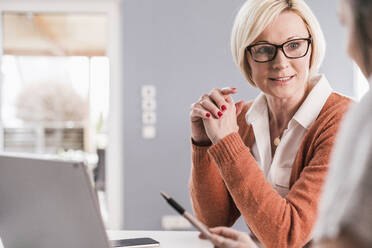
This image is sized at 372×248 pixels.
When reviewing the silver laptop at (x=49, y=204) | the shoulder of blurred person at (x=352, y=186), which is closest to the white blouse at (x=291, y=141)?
the silver laptop at (x=49, y=204)

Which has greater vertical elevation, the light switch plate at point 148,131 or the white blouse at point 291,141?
the white blouse at point 291,141

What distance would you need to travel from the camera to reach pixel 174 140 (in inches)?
133

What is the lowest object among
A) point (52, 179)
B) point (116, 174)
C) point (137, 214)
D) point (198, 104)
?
point (137, 214)

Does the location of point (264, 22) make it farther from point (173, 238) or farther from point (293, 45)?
point (173, 238)

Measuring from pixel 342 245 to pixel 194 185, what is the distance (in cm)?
97

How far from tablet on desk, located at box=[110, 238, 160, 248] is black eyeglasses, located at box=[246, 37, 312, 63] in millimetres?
606

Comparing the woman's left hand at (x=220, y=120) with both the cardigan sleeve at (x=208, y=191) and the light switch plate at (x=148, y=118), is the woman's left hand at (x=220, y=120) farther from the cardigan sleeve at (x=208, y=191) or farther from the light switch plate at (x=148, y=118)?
the light switch plate at (x=148, y=118)

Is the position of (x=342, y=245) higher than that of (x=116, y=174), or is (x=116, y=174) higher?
(x=342, y=245)

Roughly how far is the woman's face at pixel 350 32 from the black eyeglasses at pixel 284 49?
25.1 inches

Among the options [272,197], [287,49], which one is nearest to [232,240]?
[272,197]

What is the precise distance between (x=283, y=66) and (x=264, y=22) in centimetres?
14

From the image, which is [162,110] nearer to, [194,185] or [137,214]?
[137,214]

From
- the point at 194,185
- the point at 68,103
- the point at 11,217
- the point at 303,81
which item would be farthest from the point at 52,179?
the point at 68,103

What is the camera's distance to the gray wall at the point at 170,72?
11.1 ft
